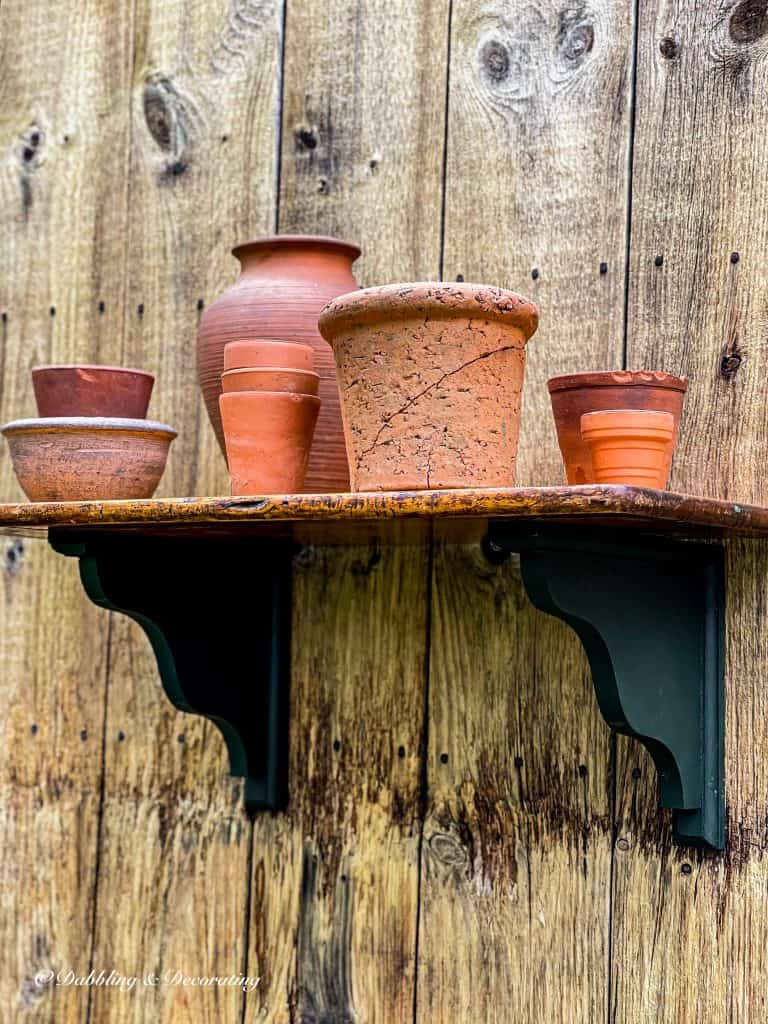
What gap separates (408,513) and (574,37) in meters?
0.61

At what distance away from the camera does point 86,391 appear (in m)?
1.27

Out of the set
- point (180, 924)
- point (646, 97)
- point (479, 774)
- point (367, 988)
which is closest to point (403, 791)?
point (479, 774)

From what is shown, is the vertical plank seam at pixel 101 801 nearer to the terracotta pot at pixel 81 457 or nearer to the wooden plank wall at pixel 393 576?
the wooden plank wall at pixel 393 576

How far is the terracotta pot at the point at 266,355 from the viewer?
46.0 inches

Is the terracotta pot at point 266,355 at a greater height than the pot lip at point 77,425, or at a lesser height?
greater

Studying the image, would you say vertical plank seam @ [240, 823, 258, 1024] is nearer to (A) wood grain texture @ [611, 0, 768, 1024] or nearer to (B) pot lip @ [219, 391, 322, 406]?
(A) wood grain texture @ [611, 0, 768, 1024]

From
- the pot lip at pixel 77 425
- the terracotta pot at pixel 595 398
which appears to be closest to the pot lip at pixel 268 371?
the pot lip at pixel 77 425

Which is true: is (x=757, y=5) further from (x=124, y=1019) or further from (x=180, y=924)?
(x=124, y=1019)

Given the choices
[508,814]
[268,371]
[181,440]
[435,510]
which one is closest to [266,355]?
[268,371]

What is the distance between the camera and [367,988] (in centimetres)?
136

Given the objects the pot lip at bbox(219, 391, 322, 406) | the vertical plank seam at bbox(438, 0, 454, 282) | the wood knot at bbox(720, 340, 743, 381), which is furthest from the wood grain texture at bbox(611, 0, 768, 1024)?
the pot lip at bbox(219, 391, 322, 406)

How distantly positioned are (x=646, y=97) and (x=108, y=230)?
0.67m

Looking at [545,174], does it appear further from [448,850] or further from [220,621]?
[448,850]

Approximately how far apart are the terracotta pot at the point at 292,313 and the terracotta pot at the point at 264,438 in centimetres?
4
